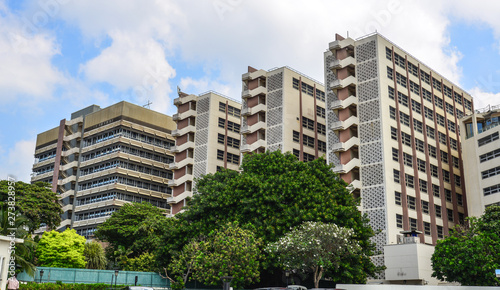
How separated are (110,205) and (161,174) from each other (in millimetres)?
12320

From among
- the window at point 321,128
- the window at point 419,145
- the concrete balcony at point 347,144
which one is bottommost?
the concrete balcony at point 347,144

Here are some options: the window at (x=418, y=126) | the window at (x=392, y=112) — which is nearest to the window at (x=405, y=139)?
the window at (x=418, y=126)

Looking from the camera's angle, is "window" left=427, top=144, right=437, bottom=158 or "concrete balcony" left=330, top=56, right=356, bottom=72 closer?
"concrete balcony" left=330, top=56, right=356, bottom=72

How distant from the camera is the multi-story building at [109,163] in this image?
93.4m

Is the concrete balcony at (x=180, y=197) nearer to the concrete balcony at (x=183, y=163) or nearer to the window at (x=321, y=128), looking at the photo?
the concrete balcony at (x=183, y=163)

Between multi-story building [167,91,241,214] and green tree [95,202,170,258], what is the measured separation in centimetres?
744

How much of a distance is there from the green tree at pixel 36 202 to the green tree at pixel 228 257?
32.5m

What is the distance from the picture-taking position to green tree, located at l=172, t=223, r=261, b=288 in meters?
43.0

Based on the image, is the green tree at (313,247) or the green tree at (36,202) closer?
the green tree at (313,247)

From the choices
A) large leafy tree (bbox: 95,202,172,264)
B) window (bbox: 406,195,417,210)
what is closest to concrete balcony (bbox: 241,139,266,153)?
large leafy tree (bbox: 95,202,172,264)

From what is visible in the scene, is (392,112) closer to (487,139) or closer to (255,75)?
(487,139)

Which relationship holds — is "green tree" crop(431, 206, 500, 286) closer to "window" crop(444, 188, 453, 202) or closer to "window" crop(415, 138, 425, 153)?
"window" crop(415, 138, 425, 153)

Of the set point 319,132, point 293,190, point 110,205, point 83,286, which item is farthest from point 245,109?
point 83,286

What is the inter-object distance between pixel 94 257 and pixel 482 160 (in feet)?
168
